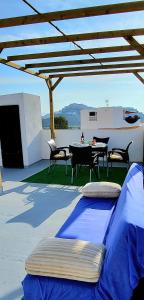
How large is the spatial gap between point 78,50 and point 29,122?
9.73 feet

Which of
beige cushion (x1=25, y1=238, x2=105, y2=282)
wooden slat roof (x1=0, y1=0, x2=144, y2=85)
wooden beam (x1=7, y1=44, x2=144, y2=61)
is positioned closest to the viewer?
beige cushion (x1=25, y1=238, x2=105, y2=282)

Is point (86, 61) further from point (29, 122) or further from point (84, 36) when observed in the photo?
point (29, 122)

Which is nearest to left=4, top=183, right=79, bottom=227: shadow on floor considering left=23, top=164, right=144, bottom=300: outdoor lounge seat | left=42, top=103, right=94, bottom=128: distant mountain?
left=23, top=164, right=144, bottom=300: outdoor lounge seat

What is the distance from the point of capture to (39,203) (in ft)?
14.4

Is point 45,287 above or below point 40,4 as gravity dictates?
below

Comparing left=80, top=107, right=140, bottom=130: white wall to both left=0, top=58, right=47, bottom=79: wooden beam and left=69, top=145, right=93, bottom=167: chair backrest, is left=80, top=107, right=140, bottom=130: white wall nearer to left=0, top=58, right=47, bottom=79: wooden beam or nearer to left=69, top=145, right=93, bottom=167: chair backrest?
left=0, top=58, right=47, bottom=79: wooden beam

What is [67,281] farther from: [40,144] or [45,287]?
[40,144]

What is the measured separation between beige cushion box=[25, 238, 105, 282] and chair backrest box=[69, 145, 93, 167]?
3.55 metres

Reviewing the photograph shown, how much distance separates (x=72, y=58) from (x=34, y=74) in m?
1.51

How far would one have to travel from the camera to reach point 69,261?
1694mm

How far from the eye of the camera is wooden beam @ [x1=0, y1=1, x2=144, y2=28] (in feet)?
9.80

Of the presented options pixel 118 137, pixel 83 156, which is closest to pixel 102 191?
pixel 83 156

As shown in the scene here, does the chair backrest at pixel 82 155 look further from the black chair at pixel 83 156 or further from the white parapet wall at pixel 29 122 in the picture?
the white parapet wall at pixel 29 122

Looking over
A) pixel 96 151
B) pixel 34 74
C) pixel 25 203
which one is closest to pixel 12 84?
pixel 34 74
